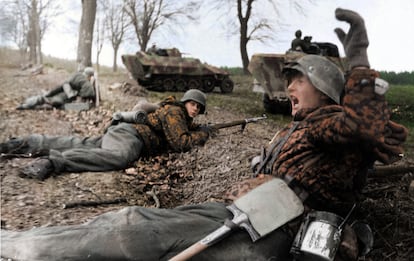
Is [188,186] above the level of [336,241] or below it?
below

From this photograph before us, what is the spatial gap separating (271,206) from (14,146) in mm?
3173

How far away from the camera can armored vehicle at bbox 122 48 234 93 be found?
40.2ft

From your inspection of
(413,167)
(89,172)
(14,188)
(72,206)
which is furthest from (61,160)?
(413,167)

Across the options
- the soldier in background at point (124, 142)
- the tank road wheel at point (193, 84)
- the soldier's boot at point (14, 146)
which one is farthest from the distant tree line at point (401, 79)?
the soldier's boot at point (14, 146)

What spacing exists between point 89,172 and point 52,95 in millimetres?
4567

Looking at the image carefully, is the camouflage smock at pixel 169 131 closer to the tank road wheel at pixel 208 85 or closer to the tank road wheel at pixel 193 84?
the tank road wheel at pixel 193 84

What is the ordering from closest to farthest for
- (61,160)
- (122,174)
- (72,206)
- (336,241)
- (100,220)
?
(336,241)
(100,220)
(72,206)
(61,160)
(122,174)

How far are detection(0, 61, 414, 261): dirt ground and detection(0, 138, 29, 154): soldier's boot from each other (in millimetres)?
101

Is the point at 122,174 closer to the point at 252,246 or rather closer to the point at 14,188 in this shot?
the point at 14,188

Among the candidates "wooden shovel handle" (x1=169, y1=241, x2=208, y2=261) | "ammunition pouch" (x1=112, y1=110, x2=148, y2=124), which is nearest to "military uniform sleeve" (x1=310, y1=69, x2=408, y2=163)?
"wooden shovel handle" (x1=169, y1=241, x2=208, y2=261)

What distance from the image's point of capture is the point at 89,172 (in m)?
4.11

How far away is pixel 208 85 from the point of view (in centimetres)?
1314

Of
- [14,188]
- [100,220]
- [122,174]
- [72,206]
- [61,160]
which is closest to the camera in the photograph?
[100,220]

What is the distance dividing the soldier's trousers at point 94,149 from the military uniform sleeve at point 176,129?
32cm
